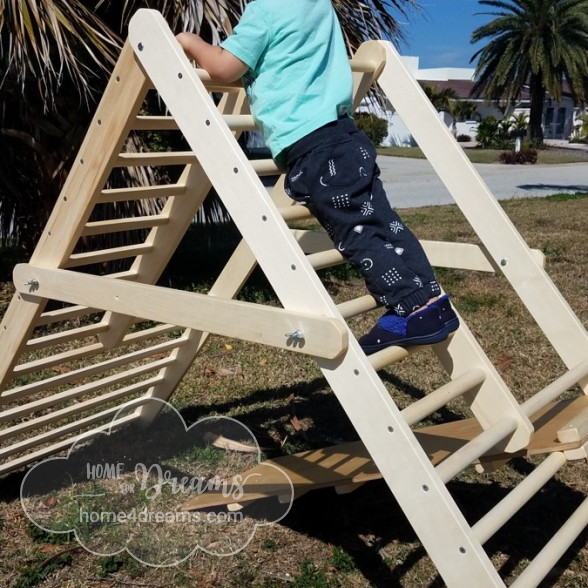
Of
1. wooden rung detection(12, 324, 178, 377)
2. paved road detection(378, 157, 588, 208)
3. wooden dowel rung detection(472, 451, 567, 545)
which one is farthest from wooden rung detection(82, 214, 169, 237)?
paved road detection(378, 157, 588, 208)

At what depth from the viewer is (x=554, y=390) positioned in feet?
8.07

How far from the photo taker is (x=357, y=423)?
191 cm

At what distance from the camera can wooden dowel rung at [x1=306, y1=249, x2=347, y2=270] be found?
2283mm

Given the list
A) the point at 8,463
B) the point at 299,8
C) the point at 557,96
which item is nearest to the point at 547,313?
the point at 299,8

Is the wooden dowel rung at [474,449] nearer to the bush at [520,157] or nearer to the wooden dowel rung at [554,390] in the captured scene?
the wooden dowel rung at [554,390]

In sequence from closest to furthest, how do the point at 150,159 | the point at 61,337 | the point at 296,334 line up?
the point at 296,334, the point at 150,159, the point at 61,337

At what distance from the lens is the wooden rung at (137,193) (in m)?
2.61

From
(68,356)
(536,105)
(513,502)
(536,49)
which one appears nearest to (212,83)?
(68,356)

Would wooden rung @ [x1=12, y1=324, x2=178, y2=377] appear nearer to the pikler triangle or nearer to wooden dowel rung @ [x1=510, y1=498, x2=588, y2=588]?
the pikler triangle

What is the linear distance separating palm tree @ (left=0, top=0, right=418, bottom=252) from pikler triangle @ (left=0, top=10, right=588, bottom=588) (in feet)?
6.33

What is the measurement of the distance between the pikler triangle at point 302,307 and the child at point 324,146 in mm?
94

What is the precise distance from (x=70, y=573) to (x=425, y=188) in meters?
14.0

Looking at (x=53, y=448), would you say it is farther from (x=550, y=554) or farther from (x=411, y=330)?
(x=550, y=554)
